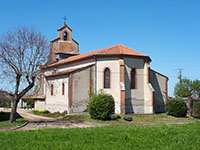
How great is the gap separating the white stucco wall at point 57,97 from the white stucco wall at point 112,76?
432 centimetres

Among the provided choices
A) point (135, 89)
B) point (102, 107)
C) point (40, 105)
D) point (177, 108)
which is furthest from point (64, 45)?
point (177, 108)

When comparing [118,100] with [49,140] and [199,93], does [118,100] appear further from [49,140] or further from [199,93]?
[199,93]

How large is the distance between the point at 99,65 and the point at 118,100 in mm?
5257

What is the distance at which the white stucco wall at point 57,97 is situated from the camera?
91.8ft

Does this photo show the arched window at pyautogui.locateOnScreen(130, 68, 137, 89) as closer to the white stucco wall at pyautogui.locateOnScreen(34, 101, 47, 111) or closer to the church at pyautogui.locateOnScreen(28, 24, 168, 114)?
the church at pyautogui.locateOnScreen(28, 24, 168, 114)

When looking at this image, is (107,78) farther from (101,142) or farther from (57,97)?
(101,142)

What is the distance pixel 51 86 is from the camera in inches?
1313

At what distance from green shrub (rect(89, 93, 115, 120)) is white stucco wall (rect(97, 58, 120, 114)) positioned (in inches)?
144

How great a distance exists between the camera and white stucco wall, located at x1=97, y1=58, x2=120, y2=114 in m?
26.8

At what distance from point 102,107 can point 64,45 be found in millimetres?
20453

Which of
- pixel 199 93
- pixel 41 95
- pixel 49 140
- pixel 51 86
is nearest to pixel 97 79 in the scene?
pixel 51 86

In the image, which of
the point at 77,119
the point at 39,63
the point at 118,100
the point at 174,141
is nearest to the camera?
the point at 174,141

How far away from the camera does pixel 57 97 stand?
30438 millimetres

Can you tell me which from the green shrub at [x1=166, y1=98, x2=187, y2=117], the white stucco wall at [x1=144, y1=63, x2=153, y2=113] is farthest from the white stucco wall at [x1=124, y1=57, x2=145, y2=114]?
the green shrub at [x1=166, y1=98, x2=187, y2=117]
